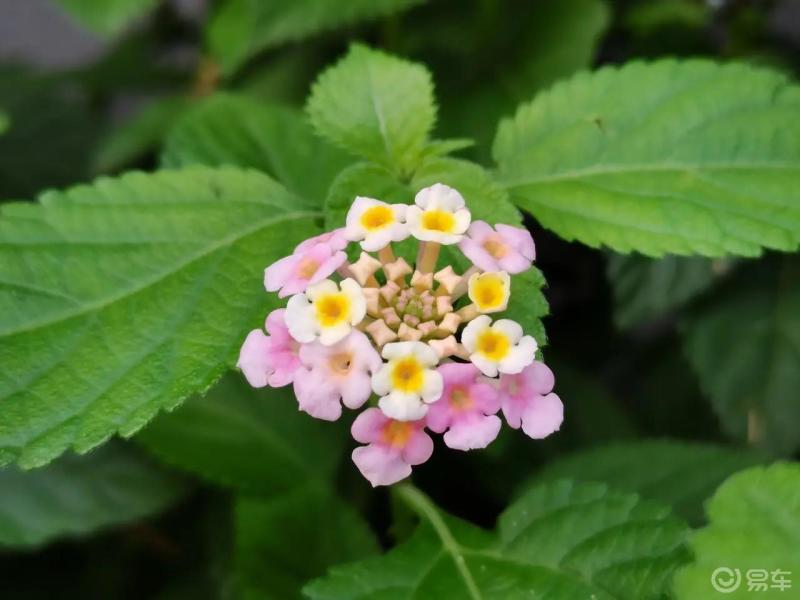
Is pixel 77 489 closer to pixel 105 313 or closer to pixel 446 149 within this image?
pixel 105 313

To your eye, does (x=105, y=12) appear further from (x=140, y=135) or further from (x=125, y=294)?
(x=125, y=294)

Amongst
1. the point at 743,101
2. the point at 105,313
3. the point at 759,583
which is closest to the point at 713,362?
the point at 743,101

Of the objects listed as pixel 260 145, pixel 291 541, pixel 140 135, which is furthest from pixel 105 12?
pixel 291 541

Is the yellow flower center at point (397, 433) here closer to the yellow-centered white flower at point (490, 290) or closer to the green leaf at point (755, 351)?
the yellow-centered white flower at point (490, 290)

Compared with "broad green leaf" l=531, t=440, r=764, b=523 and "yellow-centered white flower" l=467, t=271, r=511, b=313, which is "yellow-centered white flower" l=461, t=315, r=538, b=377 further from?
"broad green leaf" l=531, t=440, r=764, b=523

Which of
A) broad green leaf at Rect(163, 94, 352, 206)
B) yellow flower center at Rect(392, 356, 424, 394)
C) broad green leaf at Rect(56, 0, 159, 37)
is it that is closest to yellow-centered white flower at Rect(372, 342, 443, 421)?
yellow flower center at Rect(392, 356, 424, 394)
